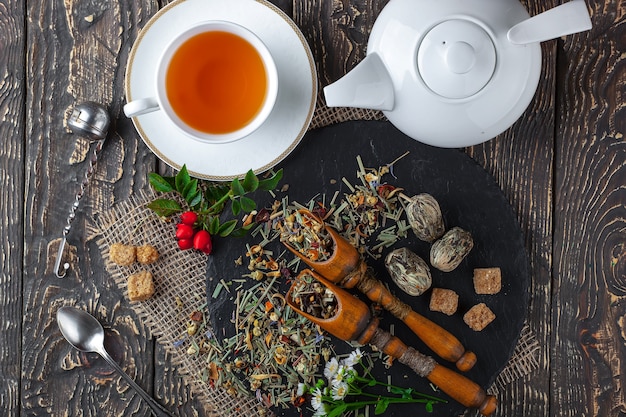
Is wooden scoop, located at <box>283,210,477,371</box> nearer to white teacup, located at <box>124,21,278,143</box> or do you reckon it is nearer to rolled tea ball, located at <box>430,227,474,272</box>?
rolled tea ball, located at <box>430,227,474,272</box>

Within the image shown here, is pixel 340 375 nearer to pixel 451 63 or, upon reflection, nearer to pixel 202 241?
pixel 202 241

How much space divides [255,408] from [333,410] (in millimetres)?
176

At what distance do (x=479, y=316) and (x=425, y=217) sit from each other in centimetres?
23

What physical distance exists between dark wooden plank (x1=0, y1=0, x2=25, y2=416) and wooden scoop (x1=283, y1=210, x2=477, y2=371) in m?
0.58

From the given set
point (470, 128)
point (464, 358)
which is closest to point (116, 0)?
point (470, 128)

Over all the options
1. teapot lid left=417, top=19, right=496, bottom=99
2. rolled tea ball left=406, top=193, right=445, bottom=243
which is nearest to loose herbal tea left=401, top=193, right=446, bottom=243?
rolled tea ball left=406, top=193, right=445, bottom=243

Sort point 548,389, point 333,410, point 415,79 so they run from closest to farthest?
point 415,79 < point 333,410 < point 548,389

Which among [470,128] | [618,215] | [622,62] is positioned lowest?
[618,215]

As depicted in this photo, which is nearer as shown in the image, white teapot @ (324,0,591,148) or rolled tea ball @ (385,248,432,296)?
white teapot @ (324,0,591,148)

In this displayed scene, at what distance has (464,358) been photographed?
49.2 inches

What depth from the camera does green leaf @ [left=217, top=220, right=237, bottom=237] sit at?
1240mm

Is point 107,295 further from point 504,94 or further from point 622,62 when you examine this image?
point 622,62

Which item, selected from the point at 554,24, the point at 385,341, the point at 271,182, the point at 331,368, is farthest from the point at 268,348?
the point at 554,24

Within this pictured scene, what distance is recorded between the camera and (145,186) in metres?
1.34
